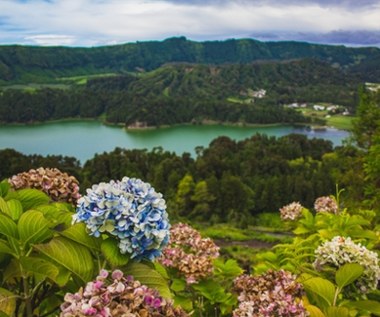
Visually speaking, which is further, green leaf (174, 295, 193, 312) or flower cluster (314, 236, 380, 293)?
green leaf (174, 295, 193, 312)

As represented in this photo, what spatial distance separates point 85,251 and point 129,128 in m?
121

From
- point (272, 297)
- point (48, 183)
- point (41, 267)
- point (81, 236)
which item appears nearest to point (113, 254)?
point (81, 236)

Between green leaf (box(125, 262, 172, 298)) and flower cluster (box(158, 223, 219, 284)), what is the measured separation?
1850 mm

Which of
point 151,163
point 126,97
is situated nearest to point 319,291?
point 151,163

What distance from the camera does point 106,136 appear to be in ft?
358

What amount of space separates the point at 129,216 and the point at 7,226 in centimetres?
47

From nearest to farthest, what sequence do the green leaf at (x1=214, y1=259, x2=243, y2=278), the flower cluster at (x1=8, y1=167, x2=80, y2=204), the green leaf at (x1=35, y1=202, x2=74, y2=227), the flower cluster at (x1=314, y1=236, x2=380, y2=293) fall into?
1. the green leaf at (x1=35, y1=202, x2=74, y2=227)
2. the flower cluster at (x1=314, y1=236, x2=380, y2=293)
3. the flower cluster at (x1=8, y1=167, x2=80, y2=204)
4. the green leaf at (x1=214, y1=259, x2=243, y2=278)

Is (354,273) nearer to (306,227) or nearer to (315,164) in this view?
(306,227)

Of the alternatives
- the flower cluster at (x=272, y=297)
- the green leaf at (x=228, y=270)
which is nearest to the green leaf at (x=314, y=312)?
the flower cluster at (x=272, y=297)

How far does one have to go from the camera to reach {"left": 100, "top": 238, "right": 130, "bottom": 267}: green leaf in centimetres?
191

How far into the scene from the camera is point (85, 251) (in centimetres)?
194

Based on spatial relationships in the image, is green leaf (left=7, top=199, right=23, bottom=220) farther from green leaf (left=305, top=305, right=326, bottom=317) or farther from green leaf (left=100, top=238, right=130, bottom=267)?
green leaf (left=305, top=305, right=326, bottom=317)

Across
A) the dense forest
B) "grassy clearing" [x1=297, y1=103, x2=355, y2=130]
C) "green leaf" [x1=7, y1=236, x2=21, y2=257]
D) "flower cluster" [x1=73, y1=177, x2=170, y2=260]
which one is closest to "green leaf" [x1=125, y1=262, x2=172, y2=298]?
"flower cluster" [x1=73, y1=177, x2=170, y2=260]

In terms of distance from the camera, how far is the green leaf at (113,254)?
1.91 m
